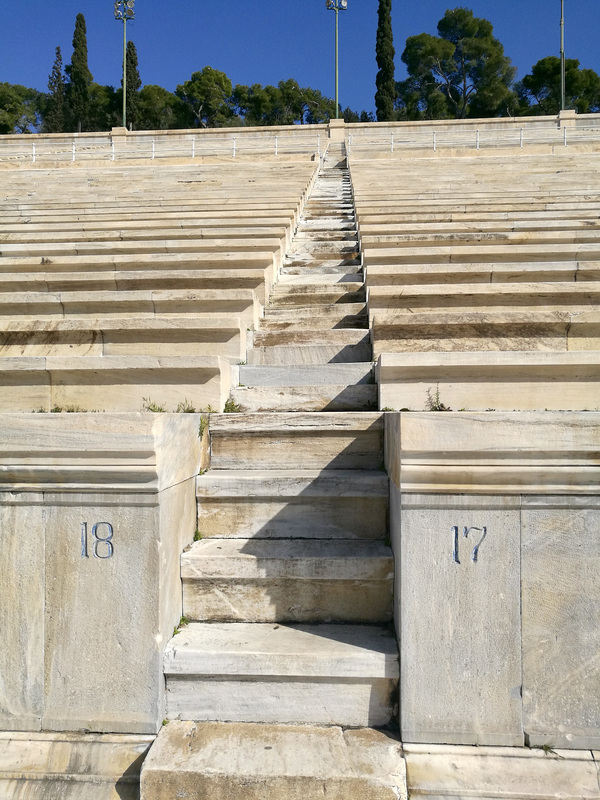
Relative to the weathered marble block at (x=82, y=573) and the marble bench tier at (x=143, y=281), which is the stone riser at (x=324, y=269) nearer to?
the marble bench tier at (x=143, y=281)

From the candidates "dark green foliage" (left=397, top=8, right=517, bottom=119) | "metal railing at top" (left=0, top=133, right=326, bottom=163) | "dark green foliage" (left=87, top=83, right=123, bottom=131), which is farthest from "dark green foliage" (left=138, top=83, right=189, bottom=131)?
"metal railing at top" (left=0, top=133, right=326, bottom=163)

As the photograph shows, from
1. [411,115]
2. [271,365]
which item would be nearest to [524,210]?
[271,365]

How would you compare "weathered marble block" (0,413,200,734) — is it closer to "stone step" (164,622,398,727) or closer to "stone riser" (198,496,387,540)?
"stone step" (164,622,398,727)

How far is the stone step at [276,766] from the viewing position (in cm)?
184

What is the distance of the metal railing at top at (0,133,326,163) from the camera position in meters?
16.8

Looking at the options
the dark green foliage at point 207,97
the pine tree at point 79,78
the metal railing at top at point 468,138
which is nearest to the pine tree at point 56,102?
the pine tree at point 79,78

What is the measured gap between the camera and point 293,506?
8.73 feet

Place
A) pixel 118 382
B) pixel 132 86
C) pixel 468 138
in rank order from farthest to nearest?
pixel 132 86
pixel 468 138
pixel 118 382

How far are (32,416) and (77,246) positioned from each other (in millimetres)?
4120

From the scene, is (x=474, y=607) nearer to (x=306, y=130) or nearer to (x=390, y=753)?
(x=390, y=753)

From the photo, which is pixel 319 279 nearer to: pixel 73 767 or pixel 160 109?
pixel 73 767

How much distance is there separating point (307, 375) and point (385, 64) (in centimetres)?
3504

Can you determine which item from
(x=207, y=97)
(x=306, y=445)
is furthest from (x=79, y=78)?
(x=306, y=445)

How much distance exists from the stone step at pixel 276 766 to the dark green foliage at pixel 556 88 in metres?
43.7
